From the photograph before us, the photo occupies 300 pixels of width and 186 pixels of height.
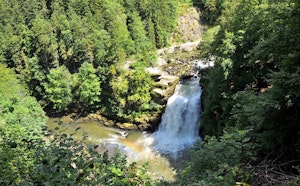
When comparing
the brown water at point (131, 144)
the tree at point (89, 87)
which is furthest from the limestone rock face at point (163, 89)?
the tree at point (89, 87)

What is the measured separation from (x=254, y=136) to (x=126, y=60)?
25079mm

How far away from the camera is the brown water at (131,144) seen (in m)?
20.0

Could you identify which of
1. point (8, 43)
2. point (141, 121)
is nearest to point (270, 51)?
point (141, 121)

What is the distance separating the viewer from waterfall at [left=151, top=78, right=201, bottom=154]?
23.3m

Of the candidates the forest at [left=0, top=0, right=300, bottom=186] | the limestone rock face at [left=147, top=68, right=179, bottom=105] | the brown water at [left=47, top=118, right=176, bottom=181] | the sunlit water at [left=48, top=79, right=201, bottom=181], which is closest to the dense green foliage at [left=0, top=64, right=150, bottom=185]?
the forest at [left=0, top=0, right=300, bottom=186]

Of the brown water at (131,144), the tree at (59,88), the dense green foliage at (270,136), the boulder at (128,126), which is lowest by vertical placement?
the brown water at (131,144)

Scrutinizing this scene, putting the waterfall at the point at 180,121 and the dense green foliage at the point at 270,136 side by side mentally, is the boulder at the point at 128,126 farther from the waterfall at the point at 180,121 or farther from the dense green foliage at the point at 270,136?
the dense green foliage at the point at 270,136

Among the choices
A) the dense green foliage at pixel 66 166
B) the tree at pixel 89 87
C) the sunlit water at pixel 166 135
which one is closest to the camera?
the dense green foliage at pixel 66 166

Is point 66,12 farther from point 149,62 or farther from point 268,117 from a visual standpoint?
point 268,117

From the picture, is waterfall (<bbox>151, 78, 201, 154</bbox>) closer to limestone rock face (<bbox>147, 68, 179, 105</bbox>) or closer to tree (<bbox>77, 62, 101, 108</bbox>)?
limestone rock face (<bbox>147, 68, 179, 105</bbox>)

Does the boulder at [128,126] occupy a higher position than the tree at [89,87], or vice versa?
the tree at [89,87]

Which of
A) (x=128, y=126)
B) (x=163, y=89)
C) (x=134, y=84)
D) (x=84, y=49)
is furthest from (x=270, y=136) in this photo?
(x=84, y=49)

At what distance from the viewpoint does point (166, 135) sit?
81.0ft

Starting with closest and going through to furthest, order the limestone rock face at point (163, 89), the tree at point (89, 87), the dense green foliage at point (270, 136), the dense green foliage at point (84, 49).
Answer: the dense green foliage at point (270, 136) → the limestone rock face at point (163, 89) → the dense green foliage at point (84, 49) → the tree at point (89, 87)
